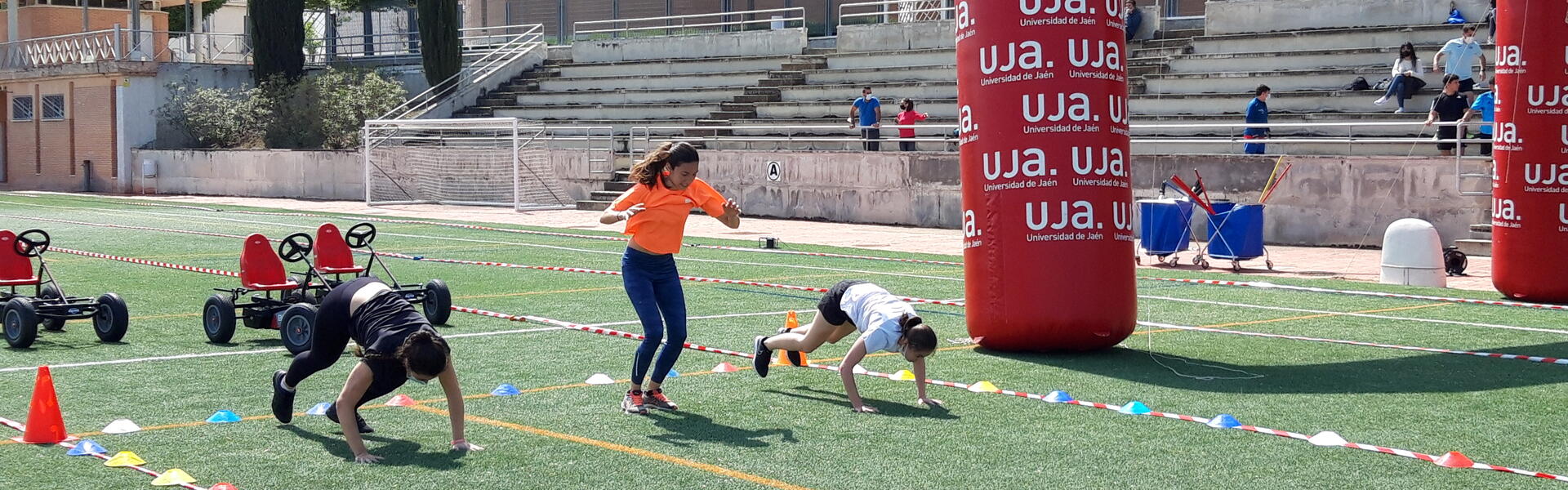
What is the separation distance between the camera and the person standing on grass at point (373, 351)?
6.90 m

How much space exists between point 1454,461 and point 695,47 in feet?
124

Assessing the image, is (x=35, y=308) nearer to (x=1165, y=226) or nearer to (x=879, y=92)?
(x=1165, y=226)

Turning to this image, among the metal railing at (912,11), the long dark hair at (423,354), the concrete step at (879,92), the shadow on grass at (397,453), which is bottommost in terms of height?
the shadow on grass at (397,453)

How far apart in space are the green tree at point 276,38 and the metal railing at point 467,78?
12.1ft

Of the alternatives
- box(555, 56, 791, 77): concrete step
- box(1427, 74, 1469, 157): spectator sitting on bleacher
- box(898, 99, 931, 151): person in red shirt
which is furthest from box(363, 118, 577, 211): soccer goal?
box(1427, 74, 1469, 157): spectator sitting on bleacher

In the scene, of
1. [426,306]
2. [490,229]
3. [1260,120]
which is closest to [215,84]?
[490,229]

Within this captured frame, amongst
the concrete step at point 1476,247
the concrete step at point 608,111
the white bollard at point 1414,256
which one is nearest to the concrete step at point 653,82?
the concrete step at point 608,111

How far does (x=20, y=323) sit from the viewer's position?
35.4 ft

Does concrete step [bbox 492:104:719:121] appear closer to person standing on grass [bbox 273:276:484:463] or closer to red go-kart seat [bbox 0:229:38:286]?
red go-kart seat [bbox 0:229:38:286]

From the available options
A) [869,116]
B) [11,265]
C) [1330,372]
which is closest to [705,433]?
[1330,372]

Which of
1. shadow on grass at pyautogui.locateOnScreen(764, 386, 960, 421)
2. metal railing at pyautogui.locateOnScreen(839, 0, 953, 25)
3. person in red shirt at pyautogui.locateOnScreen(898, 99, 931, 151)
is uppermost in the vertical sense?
metal railing at pyautogui.locateOnScreen(839, 0, 953, 25)

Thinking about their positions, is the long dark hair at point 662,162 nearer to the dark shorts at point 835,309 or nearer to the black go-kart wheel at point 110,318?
the dark shorts at point 835,309

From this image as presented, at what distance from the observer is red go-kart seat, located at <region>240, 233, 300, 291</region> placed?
11.7 m

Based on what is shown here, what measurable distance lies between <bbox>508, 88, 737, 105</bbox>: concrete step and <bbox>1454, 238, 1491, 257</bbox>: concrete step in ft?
68.3
